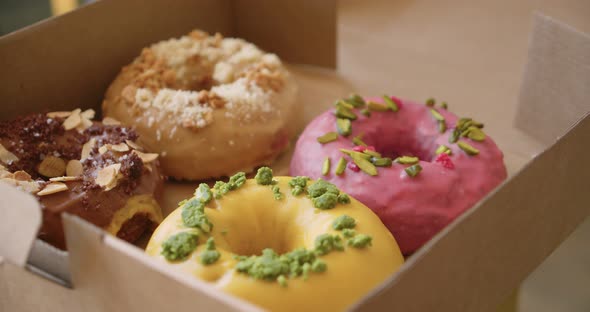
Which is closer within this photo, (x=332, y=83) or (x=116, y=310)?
(x=116, y=310)

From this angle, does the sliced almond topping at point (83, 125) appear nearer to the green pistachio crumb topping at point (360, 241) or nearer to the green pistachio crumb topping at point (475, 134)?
the green pistachio crumb topping at point (360, 241)

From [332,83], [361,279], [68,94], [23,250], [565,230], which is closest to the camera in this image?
[23,250]

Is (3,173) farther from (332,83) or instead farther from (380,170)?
(332,83)

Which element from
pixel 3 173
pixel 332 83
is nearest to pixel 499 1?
pixel 332 83

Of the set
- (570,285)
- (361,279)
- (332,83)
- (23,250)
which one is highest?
(23,250)

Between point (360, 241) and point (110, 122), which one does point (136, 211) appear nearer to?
point (110, 122)
